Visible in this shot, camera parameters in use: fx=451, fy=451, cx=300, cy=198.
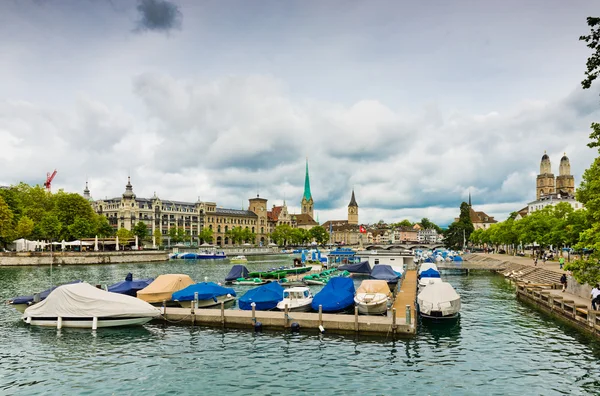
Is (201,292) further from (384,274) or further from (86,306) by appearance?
(384,274)

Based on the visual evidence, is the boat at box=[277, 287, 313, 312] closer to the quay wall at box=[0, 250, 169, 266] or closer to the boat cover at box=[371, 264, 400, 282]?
the boat cover at box=[371, 264, 400, 282]

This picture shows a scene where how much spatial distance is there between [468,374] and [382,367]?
4.08m

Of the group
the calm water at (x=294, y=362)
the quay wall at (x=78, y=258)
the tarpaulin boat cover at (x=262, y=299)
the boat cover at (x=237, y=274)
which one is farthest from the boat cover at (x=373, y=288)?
the quay wall at (x=78, y=258)

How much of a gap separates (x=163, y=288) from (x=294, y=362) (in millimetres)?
20529

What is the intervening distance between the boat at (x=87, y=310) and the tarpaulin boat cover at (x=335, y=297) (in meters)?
11.7

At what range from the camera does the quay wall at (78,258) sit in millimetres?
97688

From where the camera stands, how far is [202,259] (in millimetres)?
140750

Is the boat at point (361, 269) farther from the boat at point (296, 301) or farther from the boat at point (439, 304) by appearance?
the boat at point (439, 304)

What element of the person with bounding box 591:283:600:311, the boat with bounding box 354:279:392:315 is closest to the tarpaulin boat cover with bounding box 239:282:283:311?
the boat with bounding box 354:279:392:315

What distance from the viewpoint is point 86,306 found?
100 ft

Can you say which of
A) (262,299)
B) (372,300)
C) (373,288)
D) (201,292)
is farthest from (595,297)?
(201,292)

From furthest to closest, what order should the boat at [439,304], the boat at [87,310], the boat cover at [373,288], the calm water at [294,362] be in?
the boat cover at [373,288] → the boat at [439,304] → the boat at [87,310] → the calm water at [294,362]

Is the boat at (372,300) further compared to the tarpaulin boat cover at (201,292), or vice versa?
the tarpaulin boat cover at (201,292)

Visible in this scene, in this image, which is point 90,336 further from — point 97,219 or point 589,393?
point 97,219
